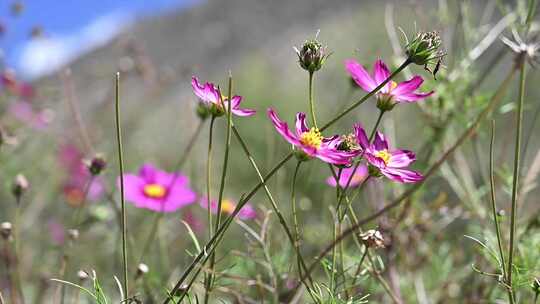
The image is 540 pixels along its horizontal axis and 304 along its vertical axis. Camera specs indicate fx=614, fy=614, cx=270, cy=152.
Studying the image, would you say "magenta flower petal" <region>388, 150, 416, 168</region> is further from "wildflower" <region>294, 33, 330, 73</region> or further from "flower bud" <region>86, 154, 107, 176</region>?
"flower bud" <region>86, 154, 107, 176</region>

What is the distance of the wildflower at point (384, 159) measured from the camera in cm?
42

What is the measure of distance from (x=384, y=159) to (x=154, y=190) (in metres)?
0.41

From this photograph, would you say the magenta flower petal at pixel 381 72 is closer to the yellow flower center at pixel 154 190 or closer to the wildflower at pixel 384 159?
the wildflower at pixel 384 159

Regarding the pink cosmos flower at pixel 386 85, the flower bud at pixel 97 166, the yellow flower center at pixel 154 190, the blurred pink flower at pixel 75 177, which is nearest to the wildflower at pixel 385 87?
the pink cosmos flower at pixel 386 85

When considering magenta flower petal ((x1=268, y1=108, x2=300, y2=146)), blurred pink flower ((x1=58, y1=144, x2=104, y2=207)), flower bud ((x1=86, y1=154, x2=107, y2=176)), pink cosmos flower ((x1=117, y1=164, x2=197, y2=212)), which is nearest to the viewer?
magenta flower petal ((x1=268, y1=108, x2=300, y2=146))

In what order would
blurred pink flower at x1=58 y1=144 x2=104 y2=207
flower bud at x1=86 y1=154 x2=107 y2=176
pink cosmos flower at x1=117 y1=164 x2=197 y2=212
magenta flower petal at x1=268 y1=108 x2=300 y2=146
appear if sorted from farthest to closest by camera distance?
blurred pink flower at x1=58 y1=144 x2=104 y2=207 → pink cosmos flower at x1=117 y1=164 x2=197 y2=212 → flower bud at x1=86 y1=154 x2=107 y2=176 → magenta flower petal at x1=268 y1=108 x2=300 y2=146

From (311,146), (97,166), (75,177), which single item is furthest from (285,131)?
(75,177)

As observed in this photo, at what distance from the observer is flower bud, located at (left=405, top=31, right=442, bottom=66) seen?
0.42 meters

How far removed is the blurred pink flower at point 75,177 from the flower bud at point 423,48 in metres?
1.04

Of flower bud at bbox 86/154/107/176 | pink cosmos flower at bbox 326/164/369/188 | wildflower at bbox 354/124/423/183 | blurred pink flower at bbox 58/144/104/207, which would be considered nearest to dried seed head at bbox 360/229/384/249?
wildflower at bbox 354/124/423/183

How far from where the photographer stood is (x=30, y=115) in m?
1.60

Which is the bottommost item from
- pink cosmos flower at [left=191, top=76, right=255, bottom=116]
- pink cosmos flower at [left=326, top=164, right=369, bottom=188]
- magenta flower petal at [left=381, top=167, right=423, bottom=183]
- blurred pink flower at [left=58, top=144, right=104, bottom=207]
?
magenta flower petal at [left=381, top=167, right=423, bottom=183]

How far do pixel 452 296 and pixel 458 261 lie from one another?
4.7 inches

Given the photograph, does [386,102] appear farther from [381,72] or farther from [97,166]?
[97,166]
